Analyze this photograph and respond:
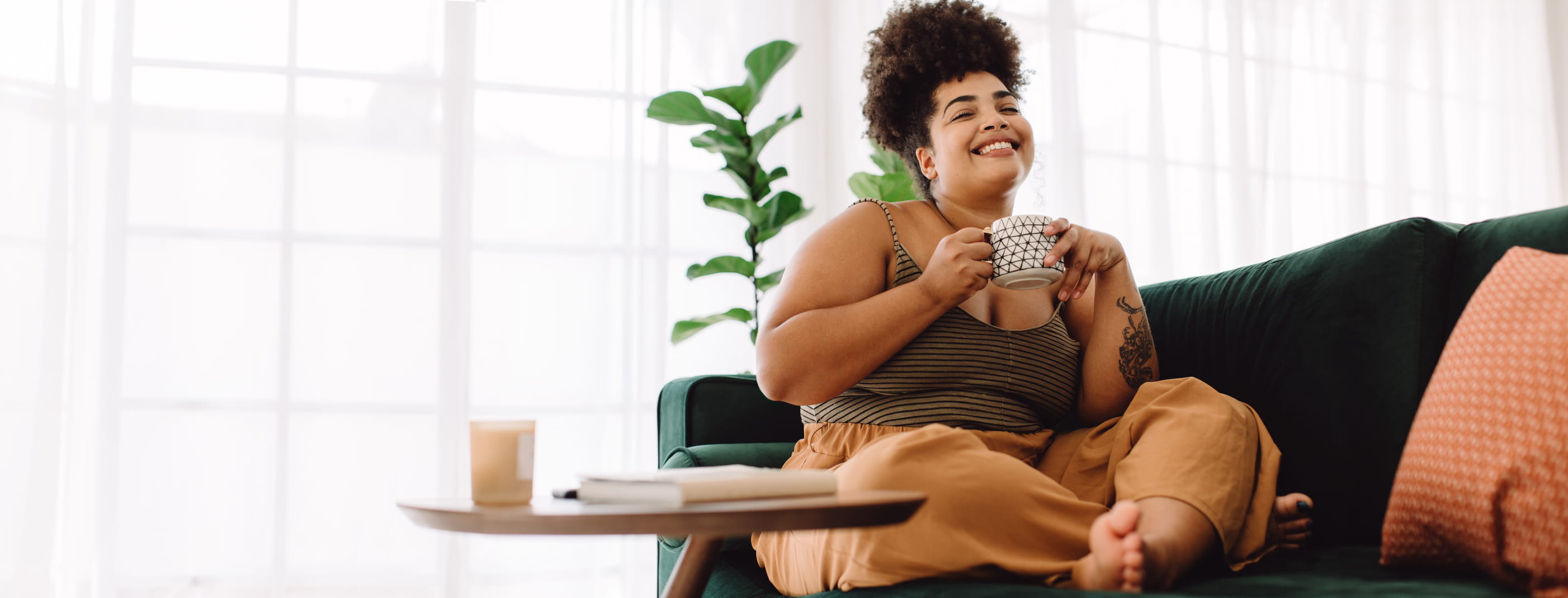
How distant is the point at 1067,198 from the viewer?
2.84m

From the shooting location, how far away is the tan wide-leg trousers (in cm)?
100

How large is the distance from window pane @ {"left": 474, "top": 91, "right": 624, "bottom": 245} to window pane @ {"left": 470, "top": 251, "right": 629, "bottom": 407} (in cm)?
7

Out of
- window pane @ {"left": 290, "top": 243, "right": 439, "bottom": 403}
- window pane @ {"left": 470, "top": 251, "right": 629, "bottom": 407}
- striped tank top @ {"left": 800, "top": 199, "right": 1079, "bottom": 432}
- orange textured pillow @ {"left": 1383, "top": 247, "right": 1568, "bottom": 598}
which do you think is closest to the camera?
orange textured pillow @ {"left": 1383, "top": 247, "right": 1568, "bottom": 598}

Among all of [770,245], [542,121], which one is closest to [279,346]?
[542,121]

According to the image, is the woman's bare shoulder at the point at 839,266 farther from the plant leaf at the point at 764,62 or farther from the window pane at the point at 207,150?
the window pane at the point at 207,150

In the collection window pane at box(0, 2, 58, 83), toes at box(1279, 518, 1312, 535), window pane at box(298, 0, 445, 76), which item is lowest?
toes at box(1279, 518, 1312, 535)

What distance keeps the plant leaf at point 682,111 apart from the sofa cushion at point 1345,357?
4.84 feet

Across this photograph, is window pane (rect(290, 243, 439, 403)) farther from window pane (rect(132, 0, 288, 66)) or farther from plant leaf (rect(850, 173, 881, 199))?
plant leaf (rect(850, 173, 881, 199))

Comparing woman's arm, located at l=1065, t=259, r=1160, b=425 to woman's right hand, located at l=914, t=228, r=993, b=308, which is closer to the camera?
woman's right hand, located at l=914, t=228, r=993, b=308

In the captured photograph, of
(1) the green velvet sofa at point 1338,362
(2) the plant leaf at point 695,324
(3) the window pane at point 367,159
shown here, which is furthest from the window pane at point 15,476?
(1) the green velvet sofa at point 1338,362

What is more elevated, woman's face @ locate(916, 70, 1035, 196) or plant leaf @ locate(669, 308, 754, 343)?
woman's face @ locate(916, 70, 1035, 196)

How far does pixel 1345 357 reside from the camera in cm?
131

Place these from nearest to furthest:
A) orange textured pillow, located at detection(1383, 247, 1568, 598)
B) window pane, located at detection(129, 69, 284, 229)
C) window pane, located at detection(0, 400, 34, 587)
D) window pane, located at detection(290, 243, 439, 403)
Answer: orange textured pillow, located at detection(1383, 247, 1568, 598) < window pane, located at detection(0, 400, 34, 587) < window pane, located at detection(129, 69, 284, 229) < window pane, located at detection(290, 243, 439, 403)

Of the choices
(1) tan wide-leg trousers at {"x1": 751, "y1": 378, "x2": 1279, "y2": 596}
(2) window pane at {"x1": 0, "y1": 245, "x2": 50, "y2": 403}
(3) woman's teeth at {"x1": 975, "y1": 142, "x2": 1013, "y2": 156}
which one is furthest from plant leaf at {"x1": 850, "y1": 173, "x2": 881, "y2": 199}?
(2) window pane at {"x1": 0, "y1": 245, "x2": 50, "y2": 403}
